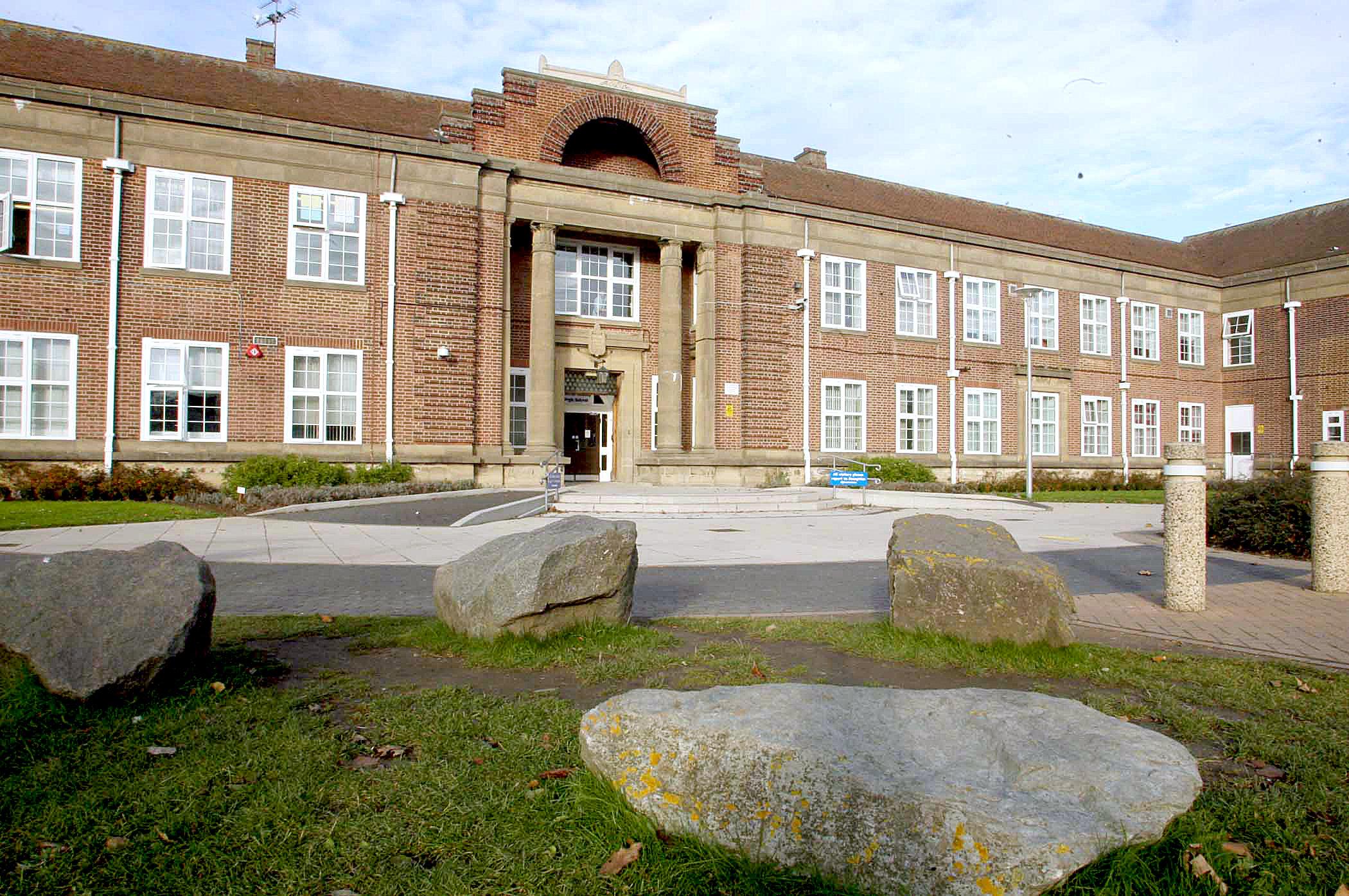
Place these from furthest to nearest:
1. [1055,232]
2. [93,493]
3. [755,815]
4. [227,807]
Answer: [1055,232] < [93,493] < [227,807] < [755,815]

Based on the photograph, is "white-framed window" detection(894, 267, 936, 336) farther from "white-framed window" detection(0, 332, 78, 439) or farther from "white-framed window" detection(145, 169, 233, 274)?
"white-framed window" detection(0, 332, 78, 439)

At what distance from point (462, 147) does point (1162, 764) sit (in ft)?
74.9

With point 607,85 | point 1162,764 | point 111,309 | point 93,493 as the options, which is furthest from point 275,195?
point 1162,764

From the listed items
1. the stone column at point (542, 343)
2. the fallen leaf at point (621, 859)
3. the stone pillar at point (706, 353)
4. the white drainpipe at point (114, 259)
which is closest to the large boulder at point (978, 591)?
the fallen leaf at point (621, 859)

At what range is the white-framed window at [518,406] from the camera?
24109 millimetres

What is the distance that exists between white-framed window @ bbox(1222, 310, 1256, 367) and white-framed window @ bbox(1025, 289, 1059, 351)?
9.62 meters

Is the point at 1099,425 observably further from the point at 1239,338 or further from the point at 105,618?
the point at 105,618

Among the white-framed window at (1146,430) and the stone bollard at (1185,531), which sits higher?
the white-framed window at (1146,430)

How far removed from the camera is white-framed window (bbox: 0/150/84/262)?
1867cm

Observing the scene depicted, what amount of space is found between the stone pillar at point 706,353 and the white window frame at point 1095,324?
15.8 metres

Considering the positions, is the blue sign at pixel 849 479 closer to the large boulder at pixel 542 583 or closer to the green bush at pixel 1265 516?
the green bush at pixel 1265 516

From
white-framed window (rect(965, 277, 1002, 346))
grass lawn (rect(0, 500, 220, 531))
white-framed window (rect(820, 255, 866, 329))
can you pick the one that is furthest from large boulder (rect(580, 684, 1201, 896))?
white-framed window (rect(965, 277, 1002, 346))

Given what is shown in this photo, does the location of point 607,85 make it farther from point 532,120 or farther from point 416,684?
point 416,684

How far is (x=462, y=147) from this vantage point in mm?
22297
